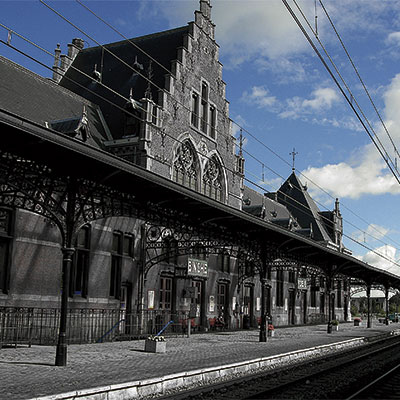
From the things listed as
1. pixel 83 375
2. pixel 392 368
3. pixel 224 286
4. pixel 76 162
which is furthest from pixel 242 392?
pixel 224 286

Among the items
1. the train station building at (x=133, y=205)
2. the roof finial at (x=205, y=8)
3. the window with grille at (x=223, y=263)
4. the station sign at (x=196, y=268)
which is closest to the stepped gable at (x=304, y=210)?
the train station building at (x=133, y=205)

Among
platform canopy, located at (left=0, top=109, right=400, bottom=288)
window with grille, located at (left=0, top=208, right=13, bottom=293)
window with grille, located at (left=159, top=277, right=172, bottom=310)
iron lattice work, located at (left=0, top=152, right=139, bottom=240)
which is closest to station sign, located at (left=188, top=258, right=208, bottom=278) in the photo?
window with grille, located at (left=159, top=277, right=172, bottom=310)

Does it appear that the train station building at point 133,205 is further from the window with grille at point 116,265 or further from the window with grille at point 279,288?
the window with grille at point 279,288

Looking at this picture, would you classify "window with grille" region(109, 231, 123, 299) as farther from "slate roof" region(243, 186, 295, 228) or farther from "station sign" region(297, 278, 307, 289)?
"station sign" region(297, 278, 307, 289)

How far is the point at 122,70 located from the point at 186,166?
791cm

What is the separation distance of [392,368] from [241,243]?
8379 mm

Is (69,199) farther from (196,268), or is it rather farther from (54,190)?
(196,268)

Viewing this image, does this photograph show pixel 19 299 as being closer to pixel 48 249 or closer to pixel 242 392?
pixel 48 249

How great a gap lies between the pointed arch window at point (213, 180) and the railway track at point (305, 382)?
49.3 feet

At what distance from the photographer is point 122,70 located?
3262cm

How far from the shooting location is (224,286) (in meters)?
34.3

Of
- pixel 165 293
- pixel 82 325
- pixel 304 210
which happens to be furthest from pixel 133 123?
pixel 304 210

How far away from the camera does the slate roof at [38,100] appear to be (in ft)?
72.7

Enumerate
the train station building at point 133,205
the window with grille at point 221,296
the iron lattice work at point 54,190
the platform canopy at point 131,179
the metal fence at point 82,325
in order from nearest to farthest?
the platform canopy at point 131,179, the iron lattice work at point 54,190, the train station building at point 133,205, the metal fence at point 82,325, the window with grille at point 221,296
